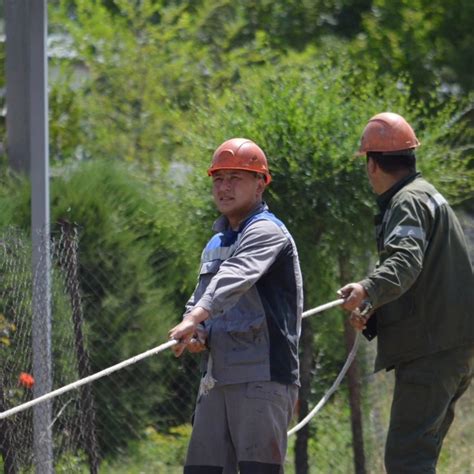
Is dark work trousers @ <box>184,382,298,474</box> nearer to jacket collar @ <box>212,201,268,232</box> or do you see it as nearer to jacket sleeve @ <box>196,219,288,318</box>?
jacket sleeve @ <box>196,219,288,318</box>

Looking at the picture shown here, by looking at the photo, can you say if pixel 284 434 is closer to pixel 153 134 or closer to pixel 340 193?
pixel 340 193

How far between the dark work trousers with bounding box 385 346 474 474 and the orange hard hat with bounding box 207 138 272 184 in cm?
119

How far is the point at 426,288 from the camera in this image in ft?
16.8

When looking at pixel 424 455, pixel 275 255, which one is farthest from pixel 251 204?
pixel 424 455

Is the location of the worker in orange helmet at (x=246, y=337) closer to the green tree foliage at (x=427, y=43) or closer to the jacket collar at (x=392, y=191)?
the jacket collar at (x=392, y=191)

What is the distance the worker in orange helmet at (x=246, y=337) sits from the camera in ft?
14.9

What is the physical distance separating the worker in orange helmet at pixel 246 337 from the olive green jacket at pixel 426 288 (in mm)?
592

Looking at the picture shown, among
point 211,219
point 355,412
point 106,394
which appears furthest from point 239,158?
point 355,412

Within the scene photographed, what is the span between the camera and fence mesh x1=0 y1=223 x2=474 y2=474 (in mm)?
5738

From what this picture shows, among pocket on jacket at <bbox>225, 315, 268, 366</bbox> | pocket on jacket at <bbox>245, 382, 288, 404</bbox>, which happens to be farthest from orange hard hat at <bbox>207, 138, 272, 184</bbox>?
pocket on jacket at <bbox>245, 382, 288, 404</bbox>

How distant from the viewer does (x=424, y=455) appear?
509cm

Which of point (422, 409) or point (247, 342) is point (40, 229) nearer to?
point (247, 342)

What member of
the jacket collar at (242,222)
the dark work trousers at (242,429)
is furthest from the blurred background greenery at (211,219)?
the jacket collar at (242,222)

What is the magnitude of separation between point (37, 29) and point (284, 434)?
2687 mm
